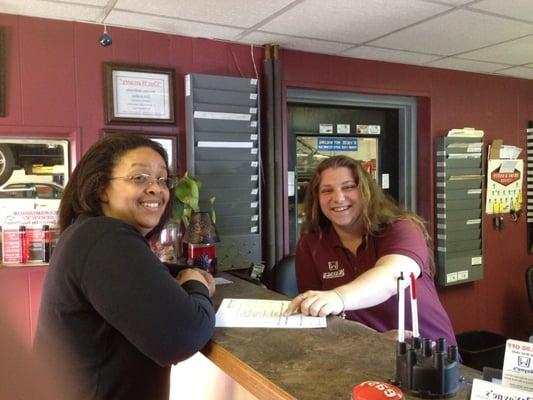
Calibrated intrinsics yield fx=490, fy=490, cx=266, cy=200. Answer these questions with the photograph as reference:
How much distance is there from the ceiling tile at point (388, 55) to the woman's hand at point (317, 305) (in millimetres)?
2035

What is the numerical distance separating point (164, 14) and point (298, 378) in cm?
190

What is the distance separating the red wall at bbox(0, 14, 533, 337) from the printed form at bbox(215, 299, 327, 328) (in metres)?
1.36

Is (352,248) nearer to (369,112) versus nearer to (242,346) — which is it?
(242,346)

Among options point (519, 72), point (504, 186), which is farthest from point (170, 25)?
point (504, 186)

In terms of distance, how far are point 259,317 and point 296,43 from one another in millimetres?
1937

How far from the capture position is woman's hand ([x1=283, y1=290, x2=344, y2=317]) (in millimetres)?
1321

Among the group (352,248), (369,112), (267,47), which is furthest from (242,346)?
(369,112)

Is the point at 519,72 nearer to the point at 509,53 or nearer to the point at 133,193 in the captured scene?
the point at 509,53

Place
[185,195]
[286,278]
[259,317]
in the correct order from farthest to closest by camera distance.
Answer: [286,278], [185,195], [259,317]

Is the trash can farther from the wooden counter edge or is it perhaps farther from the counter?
the wooden counter edge

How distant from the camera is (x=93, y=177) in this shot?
123 centimetres

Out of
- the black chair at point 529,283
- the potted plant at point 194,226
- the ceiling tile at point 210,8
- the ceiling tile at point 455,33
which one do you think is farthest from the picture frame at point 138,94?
the black chair at point 529,283

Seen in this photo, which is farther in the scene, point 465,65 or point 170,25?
point 465,65

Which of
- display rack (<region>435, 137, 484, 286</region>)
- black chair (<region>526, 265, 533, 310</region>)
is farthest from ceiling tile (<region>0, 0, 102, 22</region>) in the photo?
black chair (<region>526, 265, 533, 310</region>)
